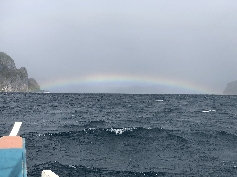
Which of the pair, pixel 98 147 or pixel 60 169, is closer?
pixel 60 169

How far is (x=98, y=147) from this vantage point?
76.7ft

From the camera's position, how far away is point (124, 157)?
20500mm

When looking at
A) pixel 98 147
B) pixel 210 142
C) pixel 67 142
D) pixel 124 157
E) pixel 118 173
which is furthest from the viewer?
pixel 210 142

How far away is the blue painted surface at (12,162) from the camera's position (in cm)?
548

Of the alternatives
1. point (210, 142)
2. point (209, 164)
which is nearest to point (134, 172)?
point (209, 164)

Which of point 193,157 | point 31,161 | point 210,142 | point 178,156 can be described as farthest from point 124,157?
point 210,142

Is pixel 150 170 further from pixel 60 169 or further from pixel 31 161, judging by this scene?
pixel 31 161

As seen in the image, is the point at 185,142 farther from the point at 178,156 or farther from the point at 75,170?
the point at 75,170

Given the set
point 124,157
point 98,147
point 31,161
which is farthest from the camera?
point 98,147

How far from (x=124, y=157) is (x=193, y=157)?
20.1ft

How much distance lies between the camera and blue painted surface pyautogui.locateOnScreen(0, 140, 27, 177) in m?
5.48

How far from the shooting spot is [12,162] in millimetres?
5621

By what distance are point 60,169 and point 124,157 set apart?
588 centimetres

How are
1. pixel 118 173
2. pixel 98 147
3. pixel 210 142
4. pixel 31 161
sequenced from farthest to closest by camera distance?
pixel 210 142
pixel 98 147
pixel 31 161
pixel 118 173
